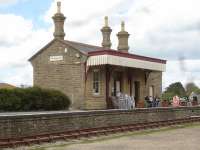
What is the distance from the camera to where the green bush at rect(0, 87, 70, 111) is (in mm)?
25375

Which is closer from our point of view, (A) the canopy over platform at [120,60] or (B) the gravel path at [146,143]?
(B) the gravel path at [146,143]

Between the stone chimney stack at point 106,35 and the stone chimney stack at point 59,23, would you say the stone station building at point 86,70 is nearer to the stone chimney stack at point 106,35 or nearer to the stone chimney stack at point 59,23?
the stone chimney stack at point 59,23

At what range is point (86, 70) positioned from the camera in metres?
30.8

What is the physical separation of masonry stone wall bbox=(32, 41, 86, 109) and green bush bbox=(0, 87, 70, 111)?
2.18m

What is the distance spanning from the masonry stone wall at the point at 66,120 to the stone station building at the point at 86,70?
456cm

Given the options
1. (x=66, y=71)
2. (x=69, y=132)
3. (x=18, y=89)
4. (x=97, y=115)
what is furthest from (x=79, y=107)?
(x=69, y=132)

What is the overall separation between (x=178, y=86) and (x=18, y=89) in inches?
2153

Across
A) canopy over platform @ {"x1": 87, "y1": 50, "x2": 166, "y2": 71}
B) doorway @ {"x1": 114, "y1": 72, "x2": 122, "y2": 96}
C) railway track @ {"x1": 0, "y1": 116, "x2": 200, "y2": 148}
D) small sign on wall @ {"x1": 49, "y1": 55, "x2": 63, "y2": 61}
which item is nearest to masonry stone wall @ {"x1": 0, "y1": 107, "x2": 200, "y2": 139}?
railway track @ {"x1": 0, "y1": 116, "x2": 200, "y2": 148}

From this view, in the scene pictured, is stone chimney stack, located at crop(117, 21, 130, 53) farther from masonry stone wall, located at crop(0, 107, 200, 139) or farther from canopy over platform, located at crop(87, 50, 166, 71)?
masonry stone wall, located at crop(0, 107, 200, 139)

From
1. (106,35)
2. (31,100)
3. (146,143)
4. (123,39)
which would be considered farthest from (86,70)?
(146,143)

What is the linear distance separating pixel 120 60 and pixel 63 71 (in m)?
4.14

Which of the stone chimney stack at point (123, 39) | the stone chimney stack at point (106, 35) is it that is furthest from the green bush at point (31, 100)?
the stone chimney stack at point (123, 39)

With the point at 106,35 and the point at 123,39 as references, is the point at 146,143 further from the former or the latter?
the point at 123,39

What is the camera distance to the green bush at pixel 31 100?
25.4 meters
